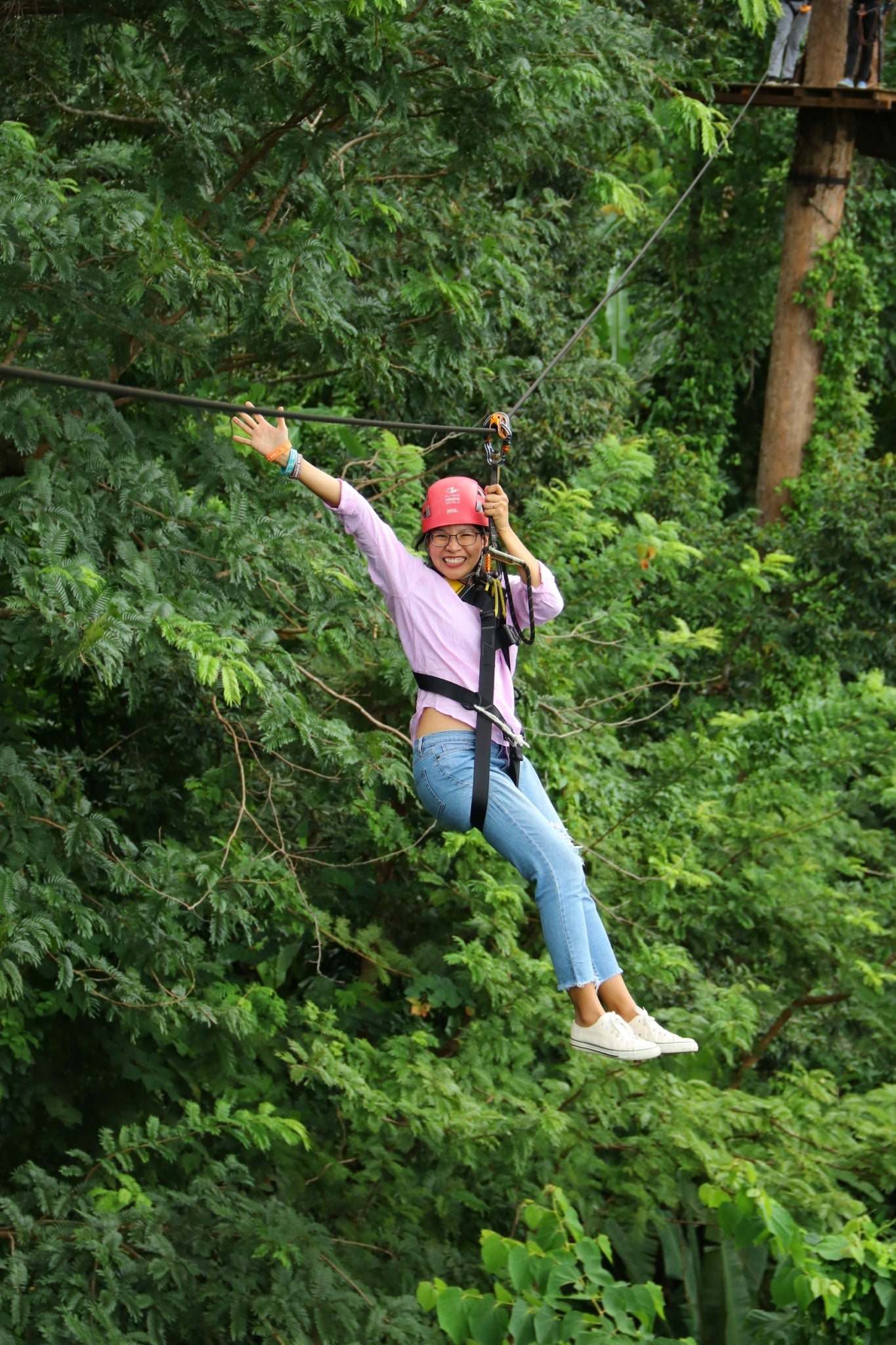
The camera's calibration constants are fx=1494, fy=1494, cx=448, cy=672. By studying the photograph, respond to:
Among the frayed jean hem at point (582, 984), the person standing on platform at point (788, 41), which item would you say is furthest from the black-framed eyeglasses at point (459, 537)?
the person standing on platform at point (788, 41)

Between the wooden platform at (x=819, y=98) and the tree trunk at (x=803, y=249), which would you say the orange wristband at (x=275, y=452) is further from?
the wooden platform at (x=819, y=98)

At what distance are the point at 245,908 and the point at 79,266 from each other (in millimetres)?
2366

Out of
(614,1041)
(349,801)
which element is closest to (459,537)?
A: (614,1041)

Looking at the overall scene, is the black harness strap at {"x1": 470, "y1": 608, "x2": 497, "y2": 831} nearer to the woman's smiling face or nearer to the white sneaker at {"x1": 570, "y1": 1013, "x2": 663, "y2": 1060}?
the woman's smiling face

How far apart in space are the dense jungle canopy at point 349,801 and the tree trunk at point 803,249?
9.57 ft

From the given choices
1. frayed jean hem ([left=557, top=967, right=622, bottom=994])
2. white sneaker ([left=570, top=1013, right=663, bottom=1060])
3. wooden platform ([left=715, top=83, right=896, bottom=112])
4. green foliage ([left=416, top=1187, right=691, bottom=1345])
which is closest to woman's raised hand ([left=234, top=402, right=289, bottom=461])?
frayed jean hem ([left=557, top=967, right=622, bottom=994])

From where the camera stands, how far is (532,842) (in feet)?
11.2

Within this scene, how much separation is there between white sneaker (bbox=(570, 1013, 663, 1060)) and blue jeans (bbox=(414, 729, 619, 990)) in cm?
10

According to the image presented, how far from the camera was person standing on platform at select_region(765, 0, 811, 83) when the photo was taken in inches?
400

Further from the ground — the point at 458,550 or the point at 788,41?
the point at 788,41

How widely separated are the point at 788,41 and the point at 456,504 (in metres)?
8.20

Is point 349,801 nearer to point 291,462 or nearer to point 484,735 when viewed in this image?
point 484,735

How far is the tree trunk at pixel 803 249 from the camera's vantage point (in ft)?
34.3

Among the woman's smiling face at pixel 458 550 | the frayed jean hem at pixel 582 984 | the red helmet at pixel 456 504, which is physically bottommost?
the frayed jean hem at pixel 582 984
